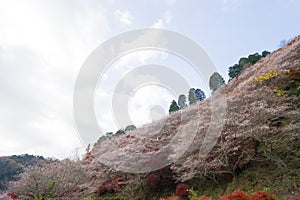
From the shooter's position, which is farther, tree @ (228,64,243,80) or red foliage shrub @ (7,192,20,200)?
tree @ (228,64,243,80)

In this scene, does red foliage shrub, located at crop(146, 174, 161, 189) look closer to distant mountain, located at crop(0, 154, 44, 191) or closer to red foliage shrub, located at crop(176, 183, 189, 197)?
red foliage shrub, located at crop(176, 183, 189, 197)

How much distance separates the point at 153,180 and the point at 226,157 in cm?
468

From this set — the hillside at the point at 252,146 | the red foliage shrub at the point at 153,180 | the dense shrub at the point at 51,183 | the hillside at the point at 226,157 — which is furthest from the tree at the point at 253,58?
the dense shrub at the point at 51,183

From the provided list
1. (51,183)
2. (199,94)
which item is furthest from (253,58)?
(51,183)

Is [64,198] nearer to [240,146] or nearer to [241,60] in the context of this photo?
[240,146]

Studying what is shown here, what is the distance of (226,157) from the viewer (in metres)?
9.73

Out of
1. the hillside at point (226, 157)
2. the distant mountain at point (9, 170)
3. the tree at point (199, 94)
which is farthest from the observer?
the tree at point (199, 94)

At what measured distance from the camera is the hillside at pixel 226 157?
30.0 ft

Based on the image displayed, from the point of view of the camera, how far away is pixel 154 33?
11883mm

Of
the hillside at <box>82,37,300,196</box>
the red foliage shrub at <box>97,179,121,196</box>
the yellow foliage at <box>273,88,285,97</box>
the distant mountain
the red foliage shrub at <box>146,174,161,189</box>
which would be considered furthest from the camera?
the distant mountain

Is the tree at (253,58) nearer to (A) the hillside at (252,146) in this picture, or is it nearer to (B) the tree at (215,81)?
(B) the tree at (215,81)

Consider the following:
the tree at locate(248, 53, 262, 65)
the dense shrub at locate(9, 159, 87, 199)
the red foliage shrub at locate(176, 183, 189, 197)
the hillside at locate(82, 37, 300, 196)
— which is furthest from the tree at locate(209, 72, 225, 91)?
the dense shrub at locate(9, 159, 87, 199)

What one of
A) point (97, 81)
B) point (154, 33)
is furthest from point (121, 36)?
point (97, 81)

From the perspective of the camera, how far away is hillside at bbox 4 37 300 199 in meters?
9.14
